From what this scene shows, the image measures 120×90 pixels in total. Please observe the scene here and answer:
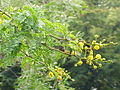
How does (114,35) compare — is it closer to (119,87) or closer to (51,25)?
(119,87)

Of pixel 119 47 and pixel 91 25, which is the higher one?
pixel 91 25

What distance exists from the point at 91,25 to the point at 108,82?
181cm

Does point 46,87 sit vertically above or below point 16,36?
below

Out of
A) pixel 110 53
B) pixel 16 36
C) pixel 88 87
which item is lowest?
pixel 88 87

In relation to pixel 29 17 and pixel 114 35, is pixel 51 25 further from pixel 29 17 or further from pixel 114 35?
pixel 114 35

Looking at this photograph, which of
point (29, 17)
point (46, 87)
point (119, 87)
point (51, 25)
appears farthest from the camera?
point (119, 87)

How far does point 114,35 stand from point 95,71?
127 cm

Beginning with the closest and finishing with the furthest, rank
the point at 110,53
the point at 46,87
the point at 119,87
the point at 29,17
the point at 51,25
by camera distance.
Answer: the point at 29,17 < the point at 51,25 < the point at 46,87 < the point at 110,53 < the point at 119,87

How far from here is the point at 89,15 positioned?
368 inches

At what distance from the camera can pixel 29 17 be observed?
1.39 metres

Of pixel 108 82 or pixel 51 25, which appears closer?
pixel 51 25

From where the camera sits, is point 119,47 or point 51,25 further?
point 119,47

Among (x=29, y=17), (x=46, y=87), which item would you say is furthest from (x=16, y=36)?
(x=46, y=87)

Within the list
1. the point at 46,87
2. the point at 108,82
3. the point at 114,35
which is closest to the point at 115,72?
the point at 108,82
